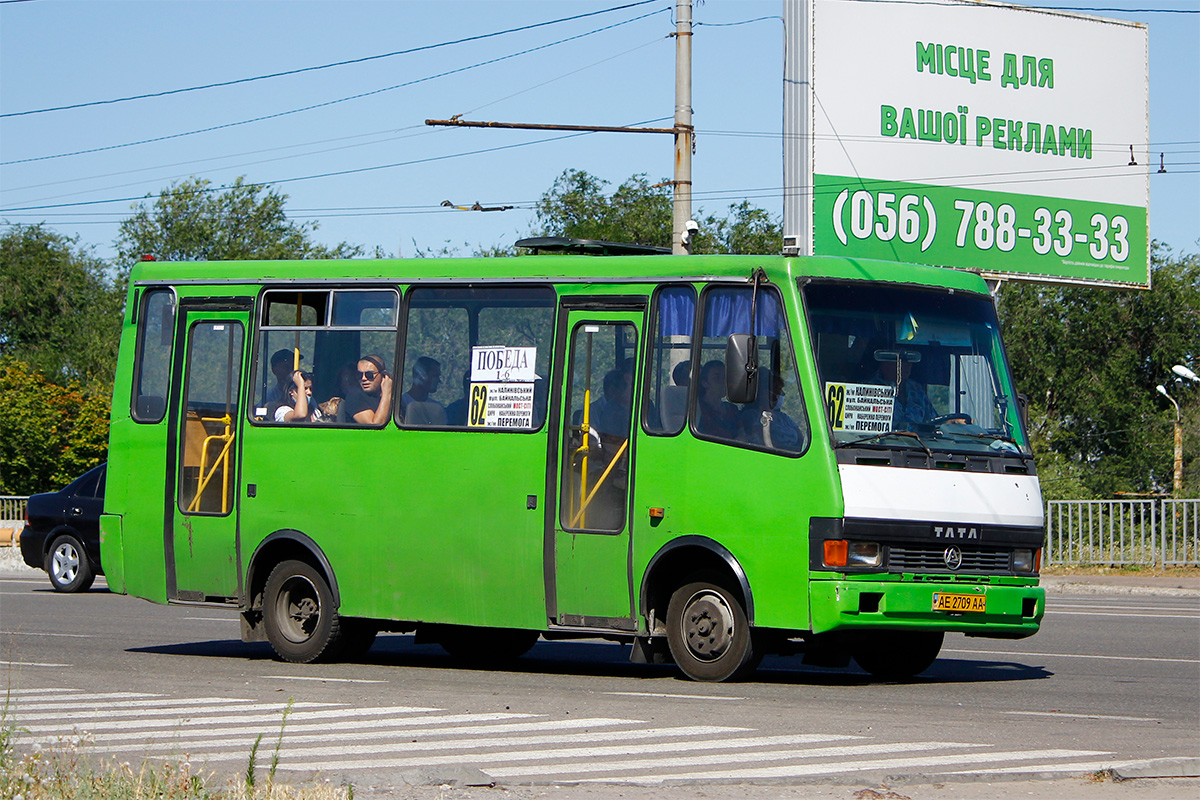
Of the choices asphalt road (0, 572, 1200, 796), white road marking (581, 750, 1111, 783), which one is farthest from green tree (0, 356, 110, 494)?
white road marking (581, 750, 1111, 783)

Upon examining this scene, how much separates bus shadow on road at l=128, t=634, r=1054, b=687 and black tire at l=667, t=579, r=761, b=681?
31cm

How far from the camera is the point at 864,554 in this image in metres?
11.9

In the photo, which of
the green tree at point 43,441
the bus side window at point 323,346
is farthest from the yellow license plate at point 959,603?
the green tree at point 43,441

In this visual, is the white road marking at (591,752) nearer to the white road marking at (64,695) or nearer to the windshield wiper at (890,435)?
the windshield wiper at (890,435)

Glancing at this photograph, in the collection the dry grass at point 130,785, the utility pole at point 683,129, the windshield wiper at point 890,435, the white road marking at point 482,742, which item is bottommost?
the white road marking at point 482,742

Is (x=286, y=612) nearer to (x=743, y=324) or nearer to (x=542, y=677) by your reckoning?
(x=542, y=677)

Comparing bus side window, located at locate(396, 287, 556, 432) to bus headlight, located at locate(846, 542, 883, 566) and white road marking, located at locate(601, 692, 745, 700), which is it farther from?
bus headlight, located at locate(846, 542, 883, 566)

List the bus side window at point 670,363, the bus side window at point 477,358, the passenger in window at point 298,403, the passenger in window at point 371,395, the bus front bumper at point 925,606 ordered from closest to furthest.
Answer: the bus front bumper at point 925,606 → the bus side window at point 670,363 → the bus side window at point 477,358 → the passenger in window at point 371,395 → the passenger in window at point 298,403

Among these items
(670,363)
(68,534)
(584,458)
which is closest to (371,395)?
(584,458)

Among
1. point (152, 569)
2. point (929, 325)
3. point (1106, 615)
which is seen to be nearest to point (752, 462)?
point (929, 325)

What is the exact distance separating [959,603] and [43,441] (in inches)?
1524

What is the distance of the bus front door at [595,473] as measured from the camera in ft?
42.1

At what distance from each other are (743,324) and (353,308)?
359 cm

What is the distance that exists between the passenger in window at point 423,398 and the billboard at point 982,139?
18.6 meters
